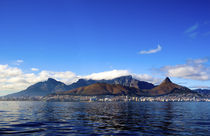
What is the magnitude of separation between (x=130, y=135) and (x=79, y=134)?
8901 mm

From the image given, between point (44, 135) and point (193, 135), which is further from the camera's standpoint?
point (193, 135)

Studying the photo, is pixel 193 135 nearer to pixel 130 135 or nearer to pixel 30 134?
pixel 130 135

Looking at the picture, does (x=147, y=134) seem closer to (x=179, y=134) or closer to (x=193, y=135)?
(x=179, y=134)

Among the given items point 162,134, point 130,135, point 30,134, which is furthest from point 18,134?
point 162,134

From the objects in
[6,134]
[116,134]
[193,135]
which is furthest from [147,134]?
[6,134]

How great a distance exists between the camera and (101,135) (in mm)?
31953

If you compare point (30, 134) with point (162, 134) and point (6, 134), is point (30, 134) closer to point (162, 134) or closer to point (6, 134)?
point (6, 134)

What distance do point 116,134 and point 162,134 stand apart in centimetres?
836

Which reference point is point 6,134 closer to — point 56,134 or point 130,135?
point 56,134

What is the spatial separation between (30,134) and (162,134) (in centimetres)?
2317

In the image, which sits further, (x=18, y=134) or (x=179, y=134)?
(x=179, y=134)

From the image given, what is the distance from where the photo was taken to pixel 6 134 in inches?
1259

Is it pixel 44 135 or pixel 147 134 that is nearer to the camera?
pixel 44 135

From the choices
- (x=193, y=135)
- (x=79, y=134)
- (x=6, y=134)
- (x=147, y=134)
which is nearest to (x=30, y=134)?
(x=6, y=134)
